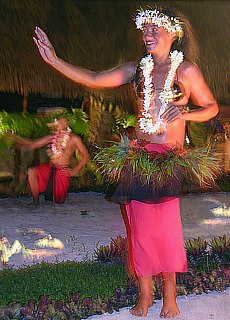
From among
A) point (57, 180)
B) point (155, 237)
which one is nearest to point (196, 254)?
point (155, 237)

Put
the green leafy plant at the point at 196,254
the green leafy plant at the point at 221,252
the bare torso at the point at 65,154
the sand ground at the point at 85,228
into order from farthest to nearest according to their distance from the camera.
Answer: the bare torso at the point at 65,154
the green leafy plant at the point at 221,252
the green leafy plant at the point at 196,254
the sand ground at the point at 85,228

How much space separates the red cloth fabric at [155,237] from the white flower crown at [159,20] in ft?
1.97

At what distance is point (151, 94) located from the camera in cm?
329

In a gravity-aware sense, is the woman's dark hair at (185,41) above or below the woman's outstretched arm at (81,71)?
above

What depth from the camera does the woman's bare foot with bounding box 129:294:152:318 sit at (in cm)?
340

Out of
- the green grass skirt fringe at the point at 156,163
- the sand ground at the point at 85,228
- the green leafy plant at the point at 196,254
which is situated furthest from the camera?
the green leafy plant at the point at 196,254

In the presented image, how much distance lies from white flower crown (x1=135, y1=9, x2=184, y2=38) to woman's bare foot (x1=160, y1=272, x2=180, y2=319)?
49.6 inches

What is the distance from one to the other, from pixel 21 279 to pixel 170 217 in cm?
112

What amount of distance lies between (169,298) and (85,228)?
8.98 feet

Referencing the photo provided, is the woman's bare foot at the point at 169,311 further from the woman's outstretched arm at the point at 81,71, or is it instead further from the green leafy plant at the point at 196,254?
the woman's outstretched arm at the point at 81,71

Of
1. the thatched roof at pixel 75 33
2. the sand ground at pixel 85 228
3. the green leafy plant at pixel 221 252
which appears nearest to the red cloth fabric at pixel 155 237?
the sand ground at pixel 85 228

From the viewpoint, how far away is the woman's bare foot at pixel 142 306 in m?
3.40

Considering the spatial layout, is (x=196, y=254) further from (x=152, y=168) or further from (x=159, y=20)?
(x=159, y=20)

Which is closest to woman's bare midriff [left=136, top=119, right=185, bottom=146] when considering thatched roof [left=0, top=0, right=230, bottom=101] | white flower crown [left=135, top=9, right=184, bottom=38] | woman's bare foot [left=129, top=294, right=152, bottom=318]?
white flower crown [left=135, top=9, right=184, bottom=38]
